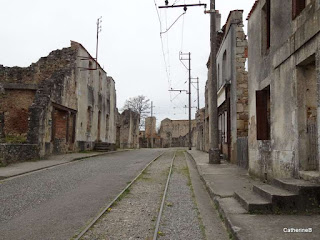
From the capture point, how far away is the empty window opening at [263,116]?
9.09 metres

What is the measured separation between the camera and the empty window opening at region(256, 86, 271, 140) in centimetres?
909

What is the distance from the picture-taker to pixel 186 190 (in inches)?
→ 347

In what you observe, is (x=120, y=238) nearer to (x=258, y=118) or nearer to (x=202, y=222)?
(x=202, y=222)

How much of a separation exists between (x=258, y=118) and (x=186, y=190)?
2.80 meters

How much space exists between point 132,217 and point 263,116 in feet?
16.3

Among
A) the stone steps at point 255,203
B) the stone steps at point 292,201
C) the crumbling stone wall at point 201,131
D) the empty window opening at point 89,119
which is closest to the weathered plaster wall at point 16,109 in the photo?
the empty window opening at point 89,119

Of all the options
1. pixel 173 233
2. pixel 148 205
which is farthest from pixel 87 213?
pixel 173 233

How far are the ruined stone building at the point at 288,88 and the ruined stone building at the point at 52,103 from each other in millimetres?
10937

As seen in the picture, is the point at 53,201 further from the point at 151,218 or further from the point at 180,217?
the point at 180,217

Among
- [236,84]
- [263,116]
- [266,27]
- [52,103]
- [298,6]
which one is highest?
[266,27]

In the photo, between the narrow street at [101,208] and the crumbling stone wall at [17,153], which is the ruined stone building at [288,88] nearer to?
the narrow street at [101,208]

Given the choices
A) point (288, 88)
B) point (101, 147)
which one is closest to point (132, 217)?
point (288, 88)

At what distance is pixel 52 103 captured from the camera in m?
18.9

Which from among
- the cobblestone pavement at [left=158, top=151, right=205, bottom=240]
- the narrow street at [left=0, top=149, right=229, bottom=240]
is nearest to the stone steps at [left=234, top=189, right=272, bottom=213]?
the narrow street at [left=0, top=149, right=229, bottom=240]
